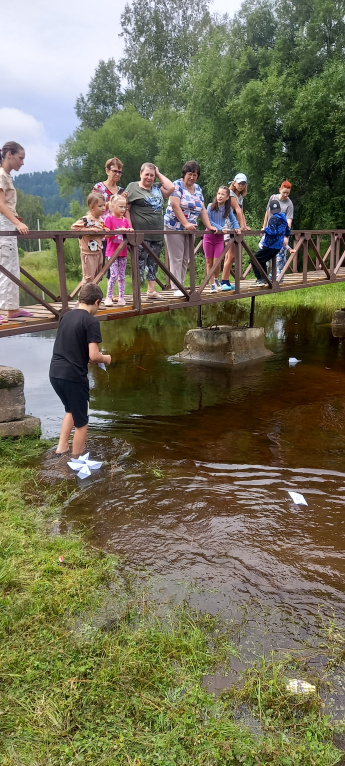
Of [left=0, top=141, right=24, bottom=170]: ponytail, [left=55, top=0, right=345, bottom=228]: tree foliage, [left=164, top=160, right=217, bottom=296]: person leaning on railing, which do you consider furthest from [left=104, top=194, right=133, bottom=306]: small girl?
[left=55, top=0, right=345, bottom=228]: tree foliage

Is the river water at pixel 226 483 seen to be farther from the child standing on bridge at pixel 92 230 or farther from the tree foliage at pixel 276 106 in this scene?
the tree foliage at pixel 276 106

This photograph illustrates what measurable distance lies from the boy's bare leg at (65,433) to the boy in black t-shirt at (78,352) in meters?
0.08

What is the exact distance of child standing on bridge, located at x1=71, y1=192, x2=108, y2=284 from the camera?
6.77m

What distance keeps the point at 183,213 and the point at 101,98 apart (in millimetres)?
42015

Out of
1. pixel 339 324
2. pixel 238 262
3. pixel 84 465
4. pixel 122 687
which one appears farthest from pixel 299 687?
pixel 339 324

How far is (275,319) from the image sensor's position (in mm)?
15672

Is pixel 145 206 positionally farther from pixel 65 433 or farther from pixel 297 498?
pixel 297 498

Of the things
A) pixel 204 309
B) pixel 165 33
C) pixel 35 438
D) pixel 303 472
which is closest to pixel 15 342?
Result: pixel 204 309

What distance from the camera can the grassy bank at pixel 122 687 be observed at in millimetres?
2566

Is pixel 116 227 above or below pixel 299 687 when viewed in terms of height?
above

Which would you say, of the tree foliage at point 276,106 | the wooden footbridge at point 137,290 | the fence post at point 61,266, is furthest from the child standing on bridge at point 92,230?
the tree foliage at point 276,106

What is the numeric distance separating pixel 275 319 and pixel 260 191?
1038 centimetres

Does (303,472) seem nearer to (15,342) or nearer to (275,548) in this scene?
(275,548)

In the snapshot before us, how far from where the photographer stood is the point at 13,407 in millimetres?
6395
